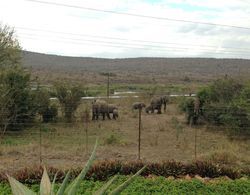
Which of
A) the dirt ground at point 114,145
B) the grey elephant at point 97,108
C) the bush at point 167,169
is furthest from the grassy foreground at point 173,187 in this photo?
the grey elephant at point 97,108

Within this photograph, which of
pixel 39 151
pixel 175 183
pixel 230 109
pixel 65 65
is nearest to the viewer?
pixel 175 183

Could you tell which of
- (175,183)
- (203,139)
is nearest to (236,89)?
(203,139)

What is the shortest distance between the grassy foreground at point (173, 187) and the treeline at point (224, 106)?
7.32m

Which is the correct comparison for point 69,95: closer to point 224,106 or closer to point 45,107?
point 45,107

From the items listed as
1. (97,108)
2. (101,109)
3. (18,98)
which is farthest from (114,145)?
(101,109)

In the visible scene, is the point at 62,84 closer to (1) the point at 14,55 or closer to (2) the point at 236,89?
(1) the point at 14,55

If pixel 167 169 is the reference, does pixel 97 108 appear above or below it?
above

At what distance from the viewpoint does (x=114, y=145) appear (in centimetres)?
1548

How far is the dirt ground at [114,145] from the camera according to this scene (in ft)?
42.5

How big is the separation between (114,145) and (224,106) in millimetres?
6384

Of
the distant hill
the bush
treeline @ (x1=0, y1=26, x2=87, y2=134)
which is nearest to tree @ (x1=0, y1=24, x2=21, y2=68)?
treeline @ (x1=0, y1=26, x2=87, y2=134)

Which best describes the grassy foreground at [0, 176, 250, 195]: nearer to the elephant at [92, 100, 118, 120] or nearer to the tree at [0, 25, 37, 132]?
the tree at [0, 25, 37, 132]

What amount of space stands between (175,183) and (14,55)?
16.9 metres

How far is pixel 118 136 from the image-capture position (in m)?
17.0
